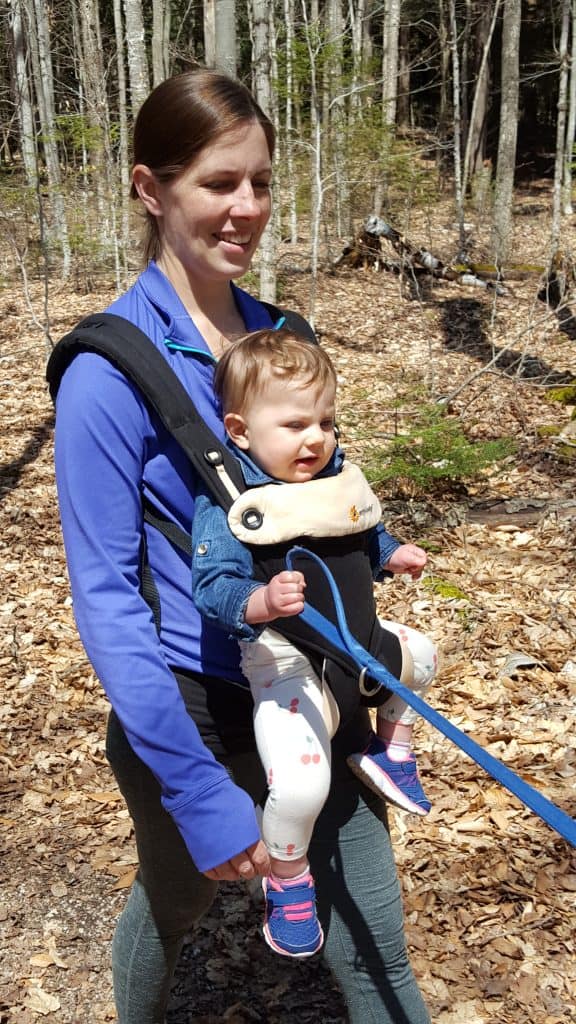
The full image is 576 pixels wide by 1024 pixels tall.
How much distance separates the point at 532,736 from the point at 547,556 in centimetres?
178

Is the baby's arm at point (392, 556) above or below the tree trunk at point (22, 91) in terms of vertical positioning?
below

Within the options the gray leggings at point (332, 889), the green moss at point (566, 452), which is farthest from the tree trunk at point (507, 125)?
the gray leggings at point (332, 889)

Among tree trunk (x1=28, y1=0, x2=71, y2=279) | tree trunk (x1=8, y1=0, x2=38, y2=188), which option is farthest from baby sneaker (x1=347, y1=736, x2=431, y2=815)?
tree trunk (x1=28, y1=0, x2=71, y2=279)

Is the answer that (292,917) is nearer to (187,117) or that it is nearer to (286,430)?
(286,430)

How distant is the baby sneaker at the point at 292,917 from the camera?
70.4 inches

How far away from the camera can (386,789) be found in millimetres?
2012

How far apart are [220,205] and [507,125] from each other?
53.7ft

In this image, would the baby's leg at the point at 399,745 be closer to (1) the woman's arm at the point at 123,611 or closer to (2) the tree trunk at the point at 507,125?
(1) the woman's arm at the point at 123,611

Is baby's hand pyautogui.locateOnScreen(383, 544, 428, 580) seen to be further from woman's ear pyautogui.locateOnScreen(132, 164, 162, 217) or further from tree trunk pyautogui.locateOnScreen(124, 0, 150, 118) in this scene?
→ tree trunk pyautogui.locateOnScreen(124, 0, 150, 118)

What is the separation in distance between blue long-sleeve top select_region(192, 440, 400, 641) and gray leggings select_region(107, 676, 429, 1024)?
35 centimetres

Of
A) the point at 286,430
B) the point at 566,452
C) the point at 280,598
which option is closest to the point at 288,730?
the point at 280,598

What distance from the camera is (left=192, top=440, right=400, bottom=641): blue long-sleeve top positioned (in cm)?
165

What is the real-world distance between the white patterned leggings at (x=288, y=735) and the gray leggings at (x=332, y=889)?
15 cm

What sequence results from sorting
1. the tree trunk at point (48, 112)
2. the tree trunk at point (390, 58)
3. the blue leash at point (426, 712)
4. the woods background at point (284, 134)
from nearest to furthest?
the blue leash at point (426, 712), the woods background at point (284, 134), the tree trunk at point (390, 58), the tree trunk at point (48, 112)
